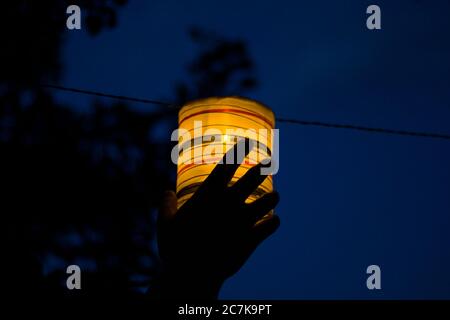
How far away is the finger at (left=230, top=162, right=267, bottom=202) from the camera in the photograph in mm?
2713

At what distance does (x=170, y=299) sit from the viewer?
2830mm

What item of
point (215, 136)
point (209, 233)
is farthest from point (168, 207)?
point (215, 136)

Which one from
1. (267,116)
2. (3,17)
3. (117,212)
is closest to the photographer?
(267,116)

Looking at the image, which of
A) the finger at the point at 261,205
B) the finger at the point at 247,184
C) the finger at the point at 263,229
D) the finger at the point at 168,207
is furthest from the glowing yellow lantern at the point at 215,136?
the finger at the point at 247,184

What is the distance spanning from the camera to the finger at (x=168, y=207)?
3023 millimetres

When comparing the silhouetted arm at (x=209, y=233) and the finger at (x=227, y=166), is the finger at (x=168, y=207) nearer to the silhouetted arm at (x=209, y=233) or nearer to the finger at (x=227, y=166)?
the silhouetted arm at (x=209, y=233)

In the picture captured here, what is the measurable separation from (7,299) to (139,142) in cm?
414

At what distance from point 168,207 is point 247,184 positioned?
59 cm

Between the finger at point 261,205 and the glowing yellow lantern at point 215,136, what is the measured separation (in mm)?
326

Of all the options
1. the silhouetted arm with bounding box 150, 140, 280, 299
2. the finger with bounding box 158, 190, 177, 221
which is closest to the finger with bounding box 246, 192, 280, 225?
the silhouetted arm with bounding box 150, 140, 280, 299

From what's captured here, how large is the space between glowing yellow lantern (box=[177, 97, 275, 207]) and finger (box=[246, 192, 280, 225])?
12.8 inches
